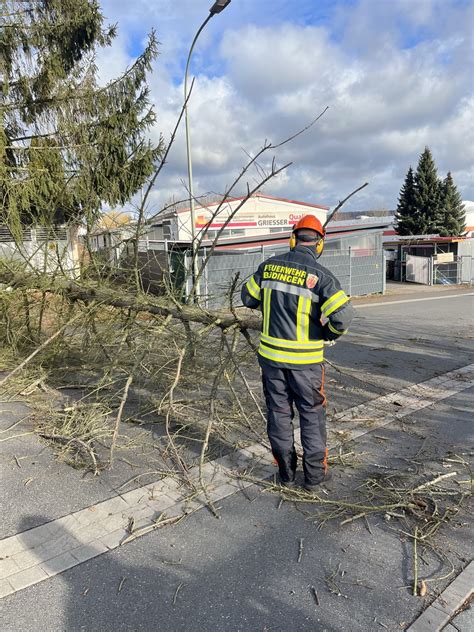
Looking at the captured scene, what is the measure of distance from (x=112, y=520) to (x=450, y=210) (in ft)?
137

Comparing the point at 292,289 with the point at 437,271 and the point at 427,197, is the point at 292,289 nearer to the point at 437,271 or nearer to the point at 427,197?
the point at 437,271

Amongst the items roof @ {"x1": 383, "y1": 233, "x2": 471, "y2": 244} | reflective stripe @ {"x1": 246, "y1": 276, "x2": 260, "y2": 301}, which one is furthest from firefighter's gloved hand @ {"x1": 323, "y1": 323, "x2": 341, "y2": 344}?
roof @ {"x1": 383, "y1": 233, "x2": 471, "y2": 244}

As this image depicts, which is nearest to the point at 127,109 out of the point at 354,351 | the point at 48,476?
the point at 354,351

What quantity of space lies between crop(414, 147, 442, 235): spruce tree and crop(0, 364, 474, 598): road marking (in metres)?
38.3

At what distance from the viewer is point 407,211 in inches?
1567

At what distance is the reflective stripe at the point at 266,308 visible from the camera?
10.7ft

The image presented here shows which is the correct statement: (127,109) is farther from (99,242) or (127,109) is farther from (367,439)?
(367,439)

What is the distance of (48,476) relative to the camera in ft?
11.3

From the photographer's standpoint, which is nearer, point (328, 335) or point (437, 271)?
point (328, 335)

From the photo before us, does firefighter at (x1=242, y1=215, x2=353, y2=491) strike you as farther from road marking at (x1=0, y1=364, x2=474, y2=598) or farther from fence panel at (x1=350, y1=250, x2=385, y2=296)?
fence panel at (x1=350, y1=250, x2=385, y2=296)

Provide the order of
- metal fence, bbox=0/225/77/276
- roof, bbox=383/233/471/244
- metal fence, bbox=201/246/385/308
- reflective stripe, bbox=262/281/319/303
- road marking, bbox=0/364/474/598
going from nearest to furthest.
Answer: road marking, bbox=0/364/474/598, reflective stripe, bbox=262/281/319/303, metal fence, bbox=0/225/77/276, metal fence, bbox=201/246/385/308, roof, bbox=383/233/471/244

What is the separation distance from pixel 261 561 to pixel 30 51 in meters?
12.5

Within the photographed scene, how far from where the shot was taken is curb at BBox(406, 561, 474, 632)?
2.08 meters

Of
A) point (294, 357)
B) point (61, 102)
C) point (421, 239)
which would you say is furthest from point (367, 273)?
point (294, 357)
